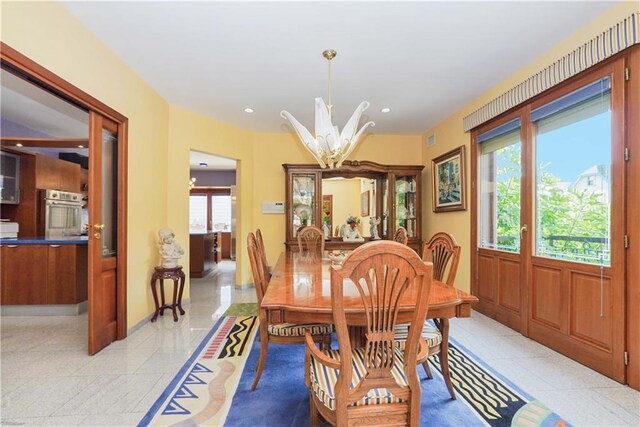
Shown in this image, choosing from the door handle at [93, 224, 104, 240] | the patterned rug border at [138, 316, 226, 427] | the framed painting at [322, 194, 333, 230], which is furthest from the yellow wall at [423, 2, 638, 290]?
the door handle at [93, 224, 104, 240]

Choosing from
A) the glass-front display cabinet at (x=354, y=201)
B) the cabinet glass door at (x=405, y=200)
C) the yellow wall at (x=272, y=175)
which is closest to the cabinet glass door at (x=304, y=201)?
the glass-front display cabinet at (x=354, y=201)

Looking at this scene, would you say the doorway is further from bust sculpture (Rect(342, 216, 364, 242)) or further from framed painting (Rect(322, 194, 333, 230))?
bust sculpture (Rect(342, 216, 364, 242))

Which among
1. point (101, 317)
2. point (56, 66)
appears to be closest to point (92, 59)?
point (56, 66)

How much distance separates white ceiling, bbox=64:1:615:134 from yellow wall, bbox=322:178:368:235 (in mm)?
1608

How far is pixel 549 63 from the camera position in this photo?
2654 mm

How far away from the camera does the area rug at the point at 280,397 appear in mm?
1711

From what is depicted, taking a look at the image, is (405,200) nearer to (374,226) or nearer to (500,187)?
(374,226)

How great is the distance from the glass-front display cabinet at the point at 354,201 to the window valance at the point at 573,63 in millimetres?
1800

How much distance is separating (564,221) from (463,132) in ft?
6.00

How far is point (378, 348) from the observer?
123 cm

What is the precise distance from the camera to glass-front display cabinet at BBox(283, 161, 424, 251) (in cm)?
484

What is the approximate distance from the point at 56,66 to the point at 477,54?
132 inches

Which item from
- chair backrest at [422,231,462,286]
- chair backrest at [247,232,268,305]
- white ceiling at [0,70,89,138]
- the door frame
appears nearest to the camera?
the door frame

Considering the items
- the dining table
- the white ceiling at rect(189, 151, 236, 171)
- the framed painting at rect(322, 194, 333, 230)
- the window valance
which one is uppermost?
the white ceiling at rect(189, 151, 236, 171)
